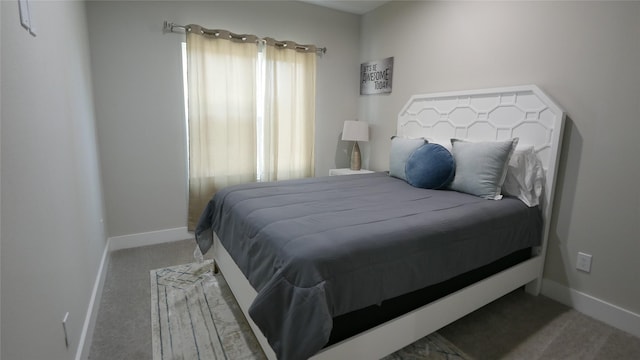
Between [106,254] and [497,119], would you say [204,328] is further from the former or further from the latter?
[497,119]

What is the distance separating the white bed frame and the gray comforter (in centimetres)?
15

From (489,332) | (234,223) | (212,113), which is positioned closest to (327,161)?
(212,113)

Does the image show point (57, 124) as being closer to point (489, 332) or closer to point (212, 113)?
point (212, 113)

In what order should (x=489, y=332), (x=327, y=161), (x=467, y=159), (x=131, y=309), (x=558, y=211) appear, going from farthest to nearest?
1. (x=327, y=161)
2. (x=467, y=159)
3. (x=558, y=211)
4. (x=131, y=309)
5. (x=489, y=332)

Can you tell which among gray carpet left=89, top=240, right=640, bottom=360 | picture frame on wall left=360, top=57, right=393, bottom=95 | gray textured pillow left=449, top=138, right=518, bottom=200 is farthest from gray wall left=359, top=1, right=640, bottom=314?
picture frame on wall left=360, top=57, right=393, bottom=95

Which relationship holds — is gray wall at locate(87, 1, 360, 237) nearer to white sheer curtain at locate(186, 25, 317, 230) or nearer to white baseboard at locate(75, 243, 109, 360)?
white sheer curtain at locate(186, 25, 317, 230)

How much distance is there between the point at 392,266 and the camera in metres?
1.49

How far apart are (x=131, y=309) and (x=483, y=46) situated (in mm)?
3370

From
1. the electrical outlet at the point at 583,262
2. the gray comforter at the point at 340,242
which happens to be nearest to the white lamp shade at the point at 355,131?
the gray comforter at the point at 340,242

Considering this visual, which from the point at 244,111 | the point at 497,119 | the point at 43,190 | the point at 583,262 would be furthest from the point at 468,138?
the point at 43,190

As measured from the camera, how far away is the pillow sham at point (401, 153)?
9.72 feet

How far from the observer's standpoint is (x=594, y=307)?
7.07 feet

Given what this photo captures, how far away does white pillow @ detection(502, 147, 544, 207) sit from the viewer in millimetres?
2309

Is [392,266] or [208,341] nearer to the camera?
[392,266]
